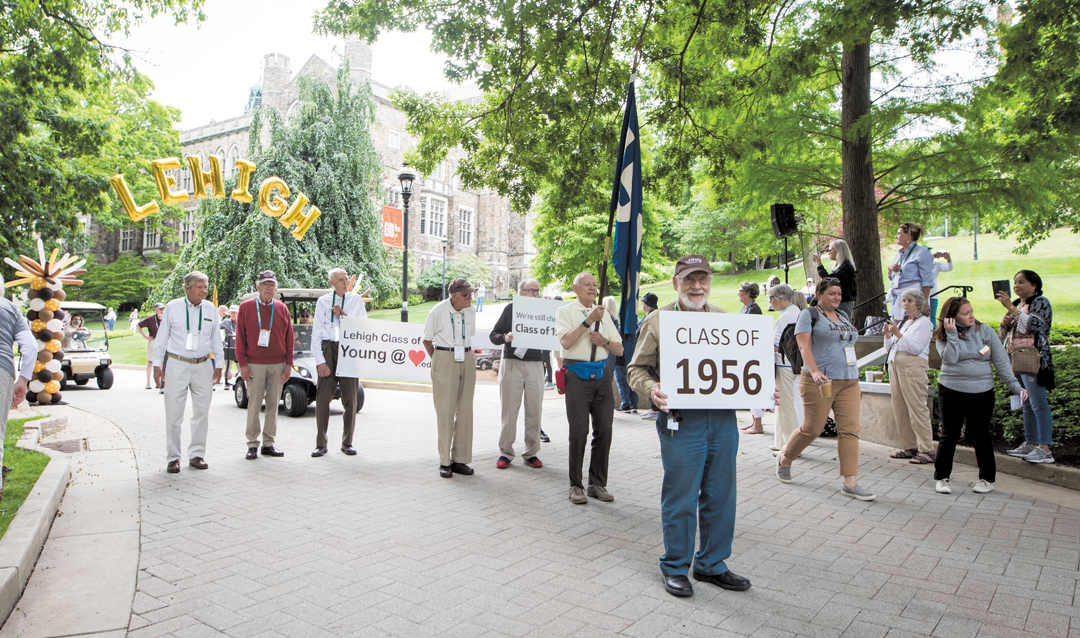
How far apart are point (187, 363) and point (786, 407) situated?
7.22 meters

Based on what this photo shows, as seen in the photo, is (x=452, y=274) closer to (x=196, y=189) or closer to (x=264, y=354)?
(x=196, y=189)

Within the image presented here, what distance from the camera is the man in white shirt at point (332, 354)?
8398 mm

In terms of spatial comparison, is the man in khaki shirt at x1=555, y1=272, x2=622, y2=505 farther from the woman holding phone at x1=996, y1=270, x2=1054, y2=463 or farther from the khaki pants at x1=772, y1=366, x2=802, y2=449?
the woman holding phone at x1=996, y1=270, x2=1054, y2=463

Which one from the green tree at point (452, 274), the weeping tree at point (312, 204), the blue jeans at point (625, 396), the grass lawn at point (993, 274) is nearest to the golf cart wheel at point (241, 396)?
the blue jeans at point (625, 396)

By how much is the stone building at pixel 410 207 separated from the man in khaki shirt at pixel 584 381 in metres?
46.5

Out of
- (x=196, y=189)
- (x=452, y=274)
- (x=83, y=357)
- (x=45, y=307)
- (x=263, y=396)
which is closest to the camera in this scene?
(x=263, y=396)

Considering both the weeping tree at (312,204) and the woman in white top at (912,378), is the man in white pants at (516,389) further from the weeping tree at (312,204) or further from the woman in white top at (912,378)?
the weeping tree at (312,204)

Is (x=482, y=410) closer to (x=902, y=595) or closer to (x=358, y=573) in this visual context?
(x=358, y=573)

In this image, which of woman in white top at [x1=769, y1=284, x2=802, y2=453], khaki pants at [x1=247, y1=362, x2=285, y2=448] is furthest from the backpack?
khaki pants at [x1=247, y1=362, x2=285, y2=448]

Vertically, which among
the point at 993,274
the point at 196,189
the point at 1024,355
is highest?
the point at 196,189

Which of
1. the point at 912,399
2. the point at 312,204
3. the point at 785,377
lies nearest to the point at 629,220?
A: the point at 785,377

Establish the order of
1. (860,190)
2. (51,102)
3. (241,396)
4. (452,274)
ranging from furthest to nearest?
(452,274) → (51,102) → (241,396) → (860,190)

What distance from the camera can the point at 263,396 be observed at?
8.44m

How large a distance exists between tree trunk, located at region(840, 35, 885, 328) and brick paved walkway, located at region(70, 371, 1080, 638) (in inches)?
199
